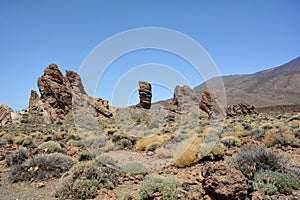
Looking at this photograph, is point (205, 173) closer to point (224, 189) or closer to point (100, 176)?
point (224, 189)

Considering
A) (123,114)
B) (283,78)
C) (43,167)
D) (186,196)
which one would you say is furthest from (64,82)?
(283,78)

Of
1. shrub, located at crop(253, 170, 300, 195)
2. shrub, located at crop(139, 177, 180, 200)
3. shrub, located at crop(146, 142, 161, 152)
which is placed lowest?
shrub, located at crop(253, 170, 300, 195)

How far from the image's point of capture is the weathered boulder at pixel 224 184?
4.07 m

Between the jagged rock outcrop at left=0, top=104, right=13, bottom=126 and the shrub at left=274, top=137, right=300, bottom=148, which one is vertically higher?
the jagged rock outcrop at left=0, top=104, right=13, bottom=126

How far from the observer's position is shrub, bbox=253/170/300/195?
4453mm

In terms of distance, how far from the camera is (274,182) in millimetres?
4637

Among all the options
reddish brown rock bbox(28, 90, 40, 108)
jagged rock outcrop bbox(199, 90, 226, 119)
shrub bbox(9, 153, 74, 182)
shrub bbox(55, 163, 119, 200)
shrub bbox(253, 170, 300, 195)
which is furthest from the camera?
jagged rock outcrop bbox(199, 90, 226, 119)

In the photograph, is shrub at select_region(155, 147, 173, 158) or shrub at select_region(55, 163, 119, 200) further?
shrub at select_region(155, 147, 173, 158)

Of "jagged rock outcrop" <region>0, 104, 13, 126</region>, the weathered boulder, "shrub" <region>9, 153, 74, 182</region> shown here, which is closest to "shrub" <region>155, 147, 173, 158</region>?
"shrub" <region>9, 153, 74, 182</region>

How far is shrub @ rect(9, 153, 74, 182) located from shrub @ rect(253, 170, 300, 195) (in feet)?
16.9

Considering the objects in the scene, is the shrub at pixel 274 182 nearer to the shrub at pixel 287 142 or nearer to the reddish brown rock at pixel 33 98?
the shrub at pixel 287 142

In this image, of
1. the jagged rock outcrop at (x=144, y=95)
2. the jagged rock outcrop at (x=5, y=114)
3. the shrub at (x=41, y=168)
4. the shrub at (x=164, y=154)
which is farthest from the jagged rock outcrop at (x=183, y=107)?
the shrub at (x=41, y=168)

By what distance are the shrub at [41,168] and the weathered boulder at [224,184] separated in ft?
14.2

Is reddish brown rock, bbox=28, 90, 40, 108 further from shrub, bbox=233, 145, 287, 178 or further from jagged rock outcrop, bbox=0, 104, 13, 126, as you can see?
shrub, bbox=233, 145, 287, 178
